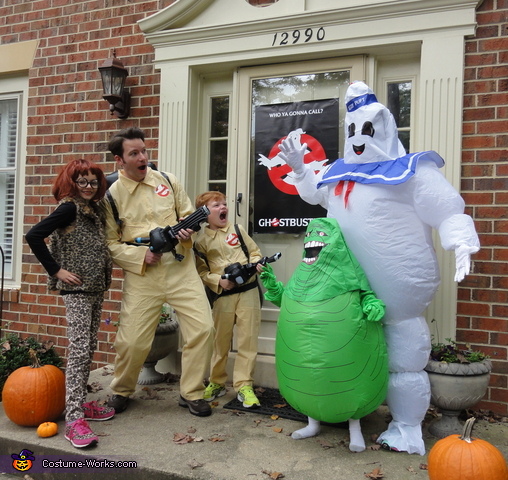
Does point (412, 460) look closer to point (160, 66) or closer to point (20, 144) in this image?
point (160, 66)

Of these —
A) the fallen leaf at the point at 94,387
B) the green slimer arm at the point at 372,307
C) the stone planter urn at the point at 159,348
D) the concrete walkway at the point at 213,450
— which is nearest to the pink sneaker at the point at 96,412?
the concrete walkway at the point at 213,450

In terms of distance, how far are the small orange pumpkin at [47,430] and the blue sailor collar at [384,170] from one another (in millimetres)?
2224

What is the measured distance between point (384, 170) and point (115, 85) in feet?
8.98

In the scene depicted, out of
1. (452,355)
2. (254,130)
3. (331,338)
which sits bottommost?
(452,355)

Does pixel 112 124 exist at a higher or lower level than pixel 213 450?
higher

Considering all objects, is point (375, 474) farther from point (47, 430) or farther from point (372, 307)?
point (47, 430)

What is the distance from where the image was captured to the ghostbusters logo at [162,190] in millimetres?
3518

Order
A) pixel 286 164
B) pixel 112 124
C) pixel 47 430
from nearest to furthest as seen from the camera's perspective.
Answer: pixel 47 430
pixel 286 164
pixel 112 124

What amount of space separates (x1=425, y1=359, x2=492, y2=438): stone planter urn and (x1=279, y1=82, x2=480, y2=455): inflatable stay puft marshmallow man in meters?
0.12

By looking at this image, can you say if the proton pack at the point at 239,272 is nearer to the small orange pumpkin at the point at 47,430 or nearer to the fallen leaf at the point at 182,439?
the fallen leaf at the point at 182,439

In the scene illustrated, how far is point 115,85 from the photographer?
4516 mm

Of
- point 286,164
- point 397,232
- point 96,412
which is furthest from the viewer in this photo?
point 286,164

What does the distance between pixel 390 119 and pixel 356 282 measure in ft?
3.15

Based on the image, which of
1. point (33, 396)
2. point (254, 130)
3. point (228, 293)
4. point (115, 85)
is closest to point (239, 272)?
point (228, 293)
